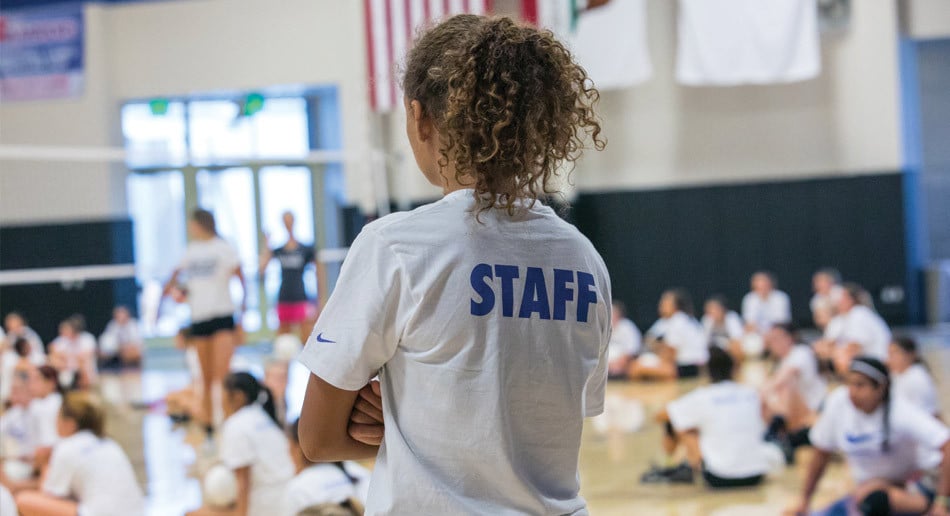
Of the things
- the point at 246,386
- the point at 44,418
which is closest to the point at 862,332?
the point at 246,386

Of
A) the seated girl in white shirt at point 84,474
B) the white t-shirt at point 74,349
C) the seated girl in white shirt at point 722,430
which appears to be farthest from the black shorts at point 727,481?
the white t-shirt at point 74,349

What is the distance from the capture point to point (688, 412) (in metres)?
6.42

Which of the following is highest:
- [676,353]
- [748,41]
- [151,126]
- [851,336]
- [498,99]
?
[748,41]

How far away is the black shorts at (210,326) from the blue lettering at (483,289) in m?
7.12

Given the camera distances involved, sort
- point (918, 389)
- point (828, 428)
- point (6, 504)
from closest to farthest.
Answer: point (6, 504)
point (828, 428)
point (918, 389)

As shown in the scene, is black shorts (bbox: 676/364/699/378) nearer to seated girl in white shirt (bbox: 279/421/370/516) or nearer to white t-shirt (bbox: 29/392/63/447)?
white t-shirt (bbox: 29/392/63/447)

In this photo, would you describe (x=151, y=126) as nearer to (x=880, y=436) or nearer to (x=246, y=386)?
(x=246, y=386)

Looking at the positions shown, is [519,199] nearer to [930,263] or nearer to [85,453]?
[85,453]

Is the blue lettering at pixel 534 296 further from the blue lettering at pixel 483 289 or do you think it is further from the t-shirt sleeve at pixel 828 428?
the t-shirt sleeve at pixel 828 428

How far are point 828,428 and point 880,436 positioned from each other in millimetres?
243

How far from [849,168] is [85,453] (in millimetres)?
12474

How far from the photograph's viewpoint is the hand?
4.59 ft

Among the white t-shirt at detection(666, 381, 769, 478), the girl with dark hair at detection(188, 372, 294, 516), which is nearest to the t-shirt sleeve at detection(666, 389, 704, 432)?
the white t-shirt at detection(666, 381, 769, 478)

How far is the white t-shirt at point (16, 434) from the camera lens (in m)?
6.70
